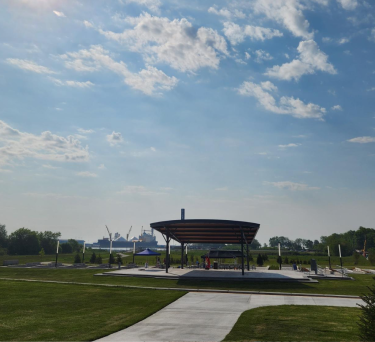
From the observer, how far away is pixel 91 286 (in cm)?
2667

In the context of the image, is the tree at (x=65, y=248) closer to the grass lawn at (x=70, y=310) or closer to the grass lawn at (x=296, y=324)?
the grass lawn at (x=70, y=310)

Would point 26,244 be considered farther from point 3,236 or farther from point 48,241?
point 3,236

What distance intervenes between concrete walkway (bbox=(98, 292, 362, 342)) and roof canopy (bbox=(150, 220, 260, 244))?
9.49 m

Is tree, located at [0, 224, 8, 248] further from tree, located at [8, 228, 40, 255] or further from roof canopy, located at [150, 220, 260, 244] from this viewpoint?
roof canopy, located at [150, 220, 260, 244]

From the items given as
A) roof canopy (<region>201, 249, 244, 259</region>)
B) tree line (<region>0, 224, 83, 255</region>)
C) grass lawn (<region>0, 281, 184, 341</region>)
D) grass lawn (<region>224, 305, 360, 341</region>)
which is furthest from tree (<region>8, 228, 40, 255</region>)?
grass lawn (<region>224, 305, 360, 341</region>)

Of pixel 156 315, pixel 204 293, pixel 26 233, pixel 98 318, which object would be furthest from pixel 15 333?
pixel 26 233

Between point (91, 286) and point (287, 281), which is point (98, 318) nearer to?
point (91, 286)

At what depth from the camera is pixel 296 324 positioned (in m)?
14.1

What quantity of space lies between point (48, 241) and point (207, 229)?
9374 cm

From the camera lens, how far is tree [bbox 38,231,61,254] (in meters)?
110

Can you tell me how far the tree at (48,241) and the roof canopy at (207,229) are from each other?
8052cm

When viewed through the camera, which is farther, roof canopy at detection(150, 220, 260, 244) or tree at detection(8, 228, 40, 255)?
tree at detection(8, 228, 40, 255)

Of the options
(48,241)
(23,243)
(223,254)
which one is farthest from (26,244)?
(223,254)

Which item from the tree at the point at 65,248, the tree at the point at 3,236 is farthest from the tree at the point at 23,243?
the tree at the point at 65,248
